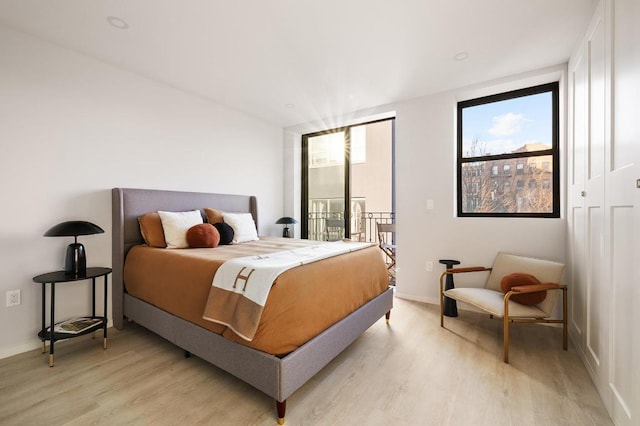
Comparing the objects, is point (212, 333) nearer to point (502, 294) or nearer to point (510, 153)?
point (502, 294)

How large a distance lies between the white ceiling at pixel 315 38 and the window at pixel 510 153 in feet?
1.33

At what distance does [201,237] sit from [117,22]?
1.84 metres

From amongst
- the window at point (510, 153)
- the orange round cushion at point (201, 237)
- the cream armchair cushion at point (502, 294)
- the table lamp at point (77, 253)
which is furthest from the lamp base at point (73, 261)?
the window at point (510, 153)

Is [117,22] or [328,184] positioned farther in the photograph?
[328,184]

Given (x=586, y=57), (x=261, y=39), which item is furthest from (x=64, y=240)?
(x=586, y=57)

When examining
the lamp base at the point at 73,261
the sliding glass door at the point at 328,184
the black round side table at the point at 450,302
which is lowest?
the black round side table at the point at 450,302

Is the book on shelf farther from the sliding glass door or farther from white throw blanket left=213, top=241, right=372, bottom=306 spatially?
the sliding glass door

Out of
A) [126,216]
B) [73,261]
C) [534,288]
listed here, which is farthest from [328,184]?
[73,261]

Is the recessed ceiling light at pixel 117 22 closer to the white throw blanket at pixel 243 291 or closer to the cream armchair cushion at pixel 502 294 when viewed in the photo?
the white throw blanket at pixel 243 291

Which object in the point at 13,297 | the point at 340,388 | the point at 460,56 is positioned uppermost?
the point at 460,56

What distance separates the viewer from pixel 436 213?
333cm

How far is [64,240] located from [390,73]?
345cm

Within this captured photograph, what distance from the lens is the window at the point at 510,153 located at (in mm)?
2906

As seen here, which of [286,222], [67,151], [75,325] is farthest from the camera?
[286,222]
